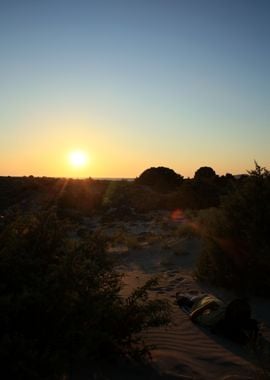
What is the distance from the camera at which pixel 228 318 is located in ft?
23.8

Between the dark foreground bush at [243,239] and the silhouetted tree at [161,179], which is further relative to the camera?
the silhouetted tree at [161,179]

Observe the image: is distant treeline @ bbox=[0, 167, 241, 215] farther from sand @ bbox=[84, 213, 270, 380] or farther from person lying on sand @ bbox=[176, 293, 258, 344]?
person lying on sand @ bbox=[176, 293, 258, 344]

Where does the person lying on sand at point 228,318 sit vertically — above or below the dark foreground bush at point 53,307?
below

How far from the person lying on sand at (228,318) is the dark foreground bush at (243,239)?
1.80m

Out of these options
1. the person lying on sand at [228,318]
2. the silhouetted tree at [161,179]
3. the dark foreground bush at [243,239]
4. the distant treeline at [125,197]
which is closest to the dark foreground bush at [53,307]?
the person lying on sand at [228,318]

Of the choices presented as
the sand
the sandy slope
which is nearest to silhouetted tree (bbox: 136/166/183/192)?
the sand

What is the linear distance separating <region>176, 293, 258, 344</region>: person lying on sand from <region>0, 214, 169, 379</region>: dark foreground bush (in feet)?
5.31

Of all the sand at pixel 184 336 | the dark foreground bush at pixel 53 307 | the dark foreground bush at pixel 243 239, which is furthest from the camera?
the dark foreground bush at pixel 243 239

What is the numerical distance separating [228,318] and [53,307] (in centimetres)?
354

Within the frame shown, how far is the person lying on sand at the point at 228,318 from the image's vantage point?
7051 mm

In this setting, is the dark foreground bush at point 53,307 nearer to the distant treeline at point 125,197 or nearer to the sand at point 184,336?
the sand at point 184,336

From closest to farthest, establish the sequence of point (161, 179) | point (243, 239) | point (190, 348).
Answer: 1. point (190, 348)
2. point (243, 239)
3. point (161, 179)

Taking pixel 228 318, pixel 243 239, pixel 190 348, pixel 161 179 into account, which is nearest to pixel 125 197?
pixel 161 179

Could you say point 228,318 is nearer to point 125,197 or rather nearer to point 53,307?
point 53,307
